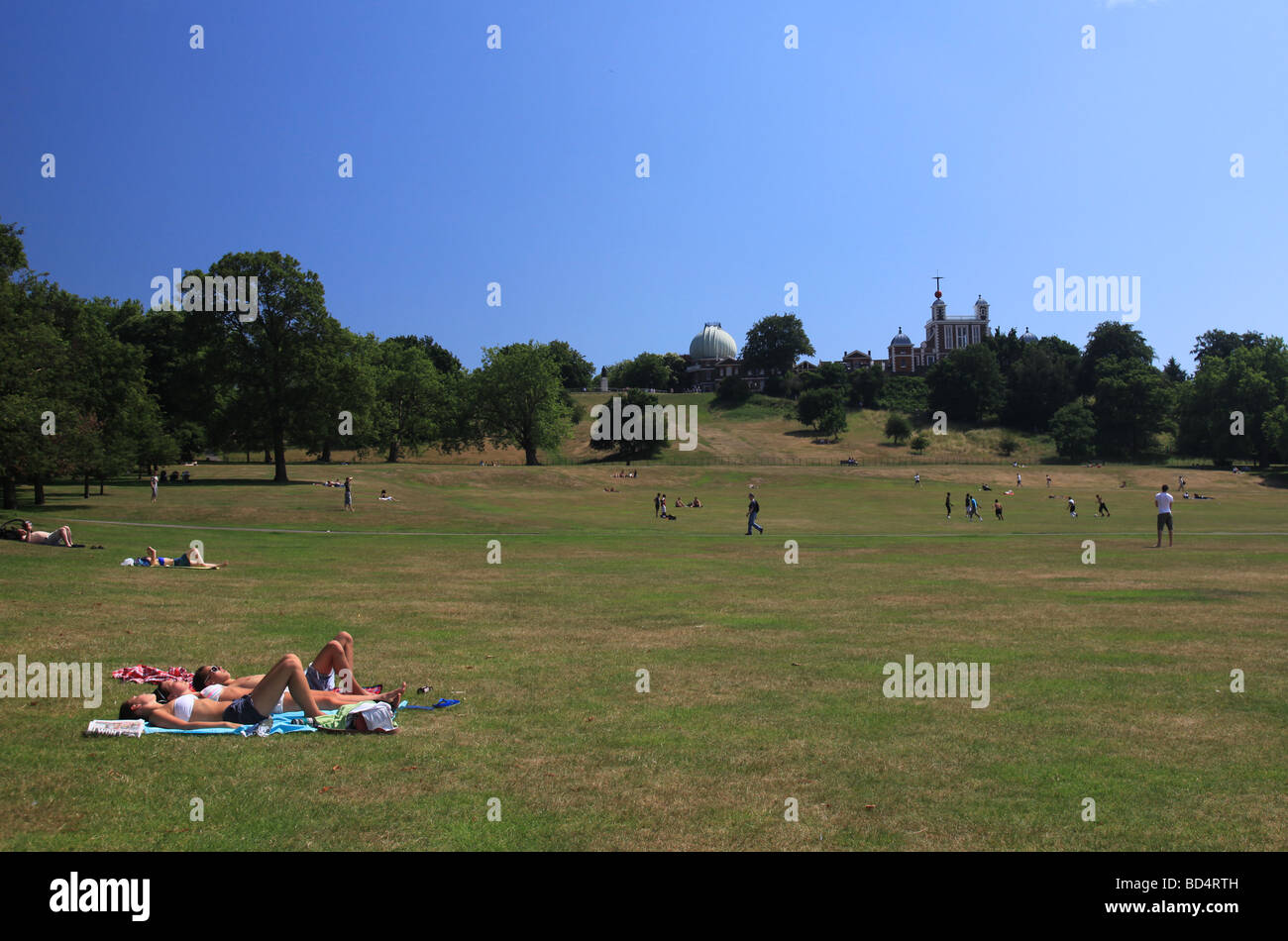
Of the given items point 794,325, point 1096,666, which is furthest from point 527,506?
point 794,325

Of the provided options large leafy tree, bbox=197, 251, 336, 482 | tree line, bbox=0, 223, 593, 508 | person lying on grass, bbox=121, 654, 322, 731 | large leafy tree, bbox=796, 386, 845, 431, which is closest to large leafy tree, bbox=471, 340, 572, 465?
tree line, bbox=0, 223, 593, 508

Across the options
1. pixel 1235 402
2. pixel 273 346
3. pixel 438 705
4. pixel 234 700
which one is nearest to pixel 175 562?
pixel 234 700

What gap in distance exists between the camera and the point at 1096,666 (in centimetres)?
1266

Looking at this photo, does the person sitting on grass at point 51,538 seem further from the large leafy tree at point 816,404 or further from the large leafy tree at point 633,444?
the large leafy tree at point 816,404

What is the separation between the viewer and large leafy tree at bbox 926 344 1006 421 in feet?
501

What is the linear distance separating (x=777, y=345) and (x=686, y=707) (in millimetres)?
186915

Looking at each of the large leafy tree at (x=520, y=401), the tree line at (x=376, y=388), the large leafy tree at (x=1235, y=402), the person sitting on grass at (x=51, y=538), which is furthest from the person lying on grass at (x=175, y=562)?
the large leafy tree at (x=1235, y=402)

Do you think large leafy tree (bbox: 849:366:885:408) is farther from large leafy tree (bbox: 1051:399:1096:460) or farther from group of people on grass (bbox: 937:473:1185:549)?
group of people on grass (bbox: 937:473:1185:549)

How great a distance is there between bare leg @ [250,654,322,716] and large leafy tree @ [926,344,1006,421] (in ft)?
512

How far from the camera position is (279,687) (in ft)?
31.7

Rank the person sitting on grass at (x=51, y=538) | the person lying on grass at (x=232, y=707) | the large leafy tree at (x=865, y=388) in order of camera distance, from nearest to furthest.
A: the person lying on grass at (x=232, y=707), the person sitting on grass at (x=51, y=538), the large leafy tree at (x=865, y=388)

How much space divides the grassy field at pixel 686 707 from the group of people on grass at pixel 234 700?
414 millimetres

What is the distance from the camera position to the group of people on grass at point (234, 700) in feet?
31.6

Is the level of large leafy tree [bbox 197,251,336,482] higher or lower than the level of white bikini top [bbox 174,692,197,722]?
higher
